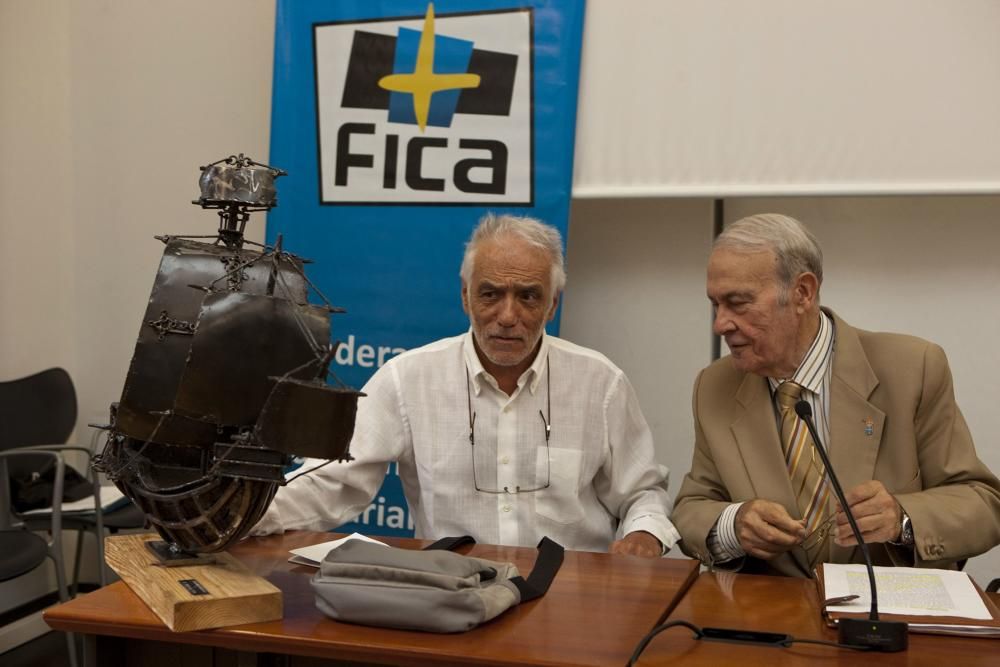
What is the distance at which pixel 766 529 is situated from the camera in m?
2.04

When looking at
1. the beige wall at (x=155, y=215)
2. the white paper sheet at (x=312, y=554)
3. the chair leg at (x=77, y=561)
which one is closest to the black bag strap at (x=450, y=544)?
the white paper sheet at (x=312, y=554)

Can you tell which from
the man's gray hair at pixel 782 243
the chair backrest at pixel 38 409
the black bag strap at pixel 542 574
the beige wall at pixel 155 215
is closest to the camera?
the black bag strap at pixel 542 574

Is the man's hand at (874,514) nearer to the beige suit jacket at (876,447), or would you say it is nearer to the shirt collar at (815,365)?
the beige suit jacket at (876,447)

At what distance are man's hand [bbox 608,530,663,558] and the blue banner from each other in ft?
3.44

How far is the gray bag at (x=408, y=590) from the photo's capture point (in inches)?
64.1

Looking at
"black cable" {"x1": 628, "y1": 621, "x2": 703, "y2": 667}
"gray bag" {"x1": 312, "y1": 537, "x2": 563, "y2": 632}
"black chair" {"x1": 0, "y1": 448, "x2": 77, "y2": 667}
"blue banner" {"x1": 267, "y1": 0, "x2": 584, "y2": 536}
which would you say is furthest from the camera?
"blue banner" {"x1": 267, "y1": 0, "x2": 584, "y2": 536}

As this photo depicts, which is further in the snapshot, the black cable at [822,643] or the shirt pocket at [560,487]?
the shirt pocket at [560,487]

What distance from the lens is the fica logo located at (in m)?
3.43

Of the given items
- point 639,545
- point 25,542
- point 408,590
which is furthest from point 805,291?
point 25,542

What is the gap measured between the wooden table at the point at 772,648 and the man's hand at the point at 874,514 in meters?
Result: 0.17

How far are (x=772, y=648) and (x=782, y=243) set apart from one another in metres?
0.97

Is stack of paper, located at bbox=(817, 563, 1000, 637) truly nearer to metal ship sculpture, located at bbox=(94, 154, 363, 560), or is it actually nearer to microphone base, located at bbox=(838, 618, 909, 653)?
microphone base, located at bbox=(838, 618, 909, 653)

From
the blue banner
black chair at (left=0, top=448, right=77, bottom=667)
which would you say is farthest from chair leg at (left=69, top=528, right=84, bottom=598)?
the blue banner

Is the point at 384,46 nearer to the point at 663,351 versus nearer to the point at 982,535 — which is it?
the point at 663,351
